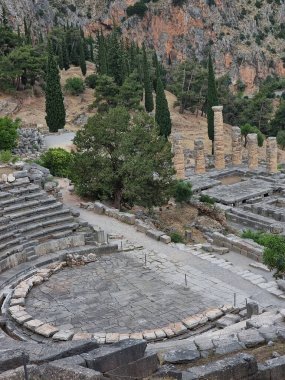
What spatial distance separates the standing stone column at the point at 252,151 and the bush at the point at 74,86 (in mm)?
19771

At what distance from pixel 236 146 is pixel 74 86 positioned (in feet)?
61.5

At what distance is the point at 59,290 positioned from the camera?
16.1 metres

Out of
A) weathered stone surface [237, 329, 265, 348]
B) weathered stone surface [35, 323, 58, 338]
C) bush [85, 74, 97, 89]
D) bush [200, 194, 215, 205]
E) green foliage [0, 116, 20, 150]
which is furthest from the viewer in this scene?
bush [85, 74, 97, 89]

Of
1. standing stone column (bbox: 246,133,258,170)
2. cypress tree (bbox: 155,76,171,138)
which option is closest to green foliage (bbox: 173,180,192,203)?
standing stone column (bbox: 246,133,258,170)

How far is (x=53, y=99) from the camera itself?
41.4m

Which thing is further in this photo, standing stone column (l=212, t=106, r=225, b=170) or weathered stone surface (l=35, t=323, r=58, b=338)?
standing stone column (l=212, t=106, r=225, b=170)

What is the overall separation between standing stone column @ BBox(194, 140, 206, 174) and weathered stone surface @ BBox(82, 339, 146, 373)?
3052cm

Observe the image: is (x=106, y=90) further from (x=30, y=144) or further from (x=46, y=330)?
(x=46, y=330)

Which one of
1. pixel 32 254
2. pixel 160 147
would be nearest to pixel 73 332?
pixel 32 254

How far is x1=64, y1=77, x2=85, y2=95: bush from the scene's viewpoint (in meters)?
53.4

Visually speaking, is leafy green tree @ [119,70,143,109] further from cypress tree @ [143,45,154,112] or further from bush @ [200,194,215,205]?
bush @ [200,194,215,205]

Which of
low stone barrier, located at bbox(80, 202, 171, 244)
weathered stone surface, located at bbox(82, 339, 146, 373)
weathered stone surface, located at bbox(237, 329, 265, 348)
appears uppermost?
weathered stone surface, located at bbox(82, 339, 146, 373)

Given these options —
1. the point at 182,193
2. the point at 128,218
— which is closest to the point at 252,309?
the point at 128,218

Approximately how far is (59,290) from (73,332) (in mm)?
2793
